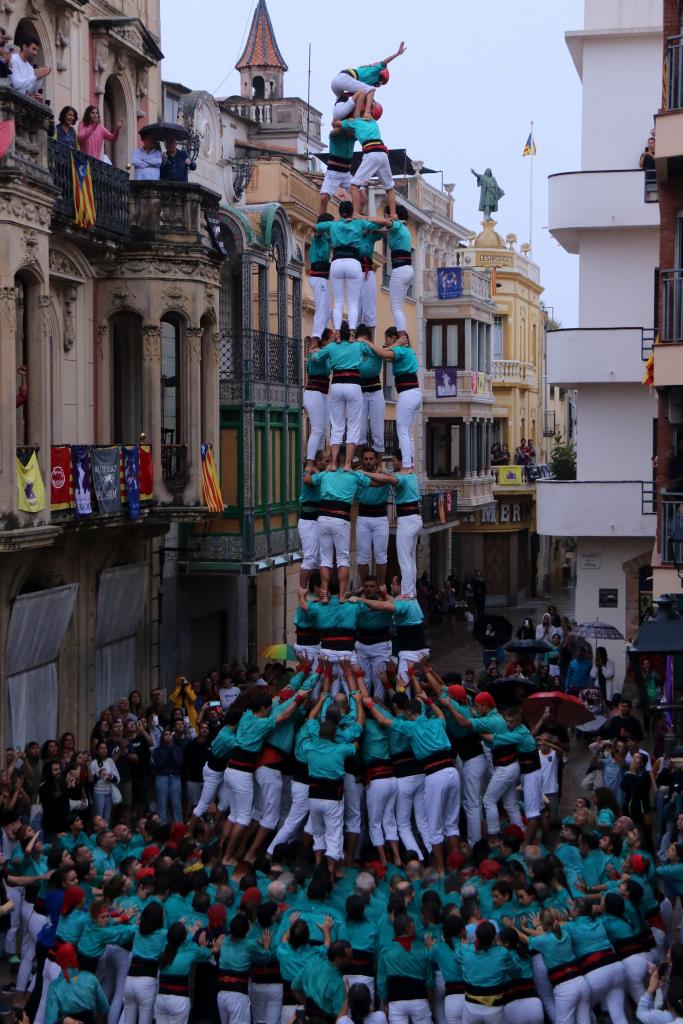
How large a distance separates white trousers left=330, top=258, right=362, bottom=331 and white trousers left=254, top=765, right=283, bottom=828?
5734mm

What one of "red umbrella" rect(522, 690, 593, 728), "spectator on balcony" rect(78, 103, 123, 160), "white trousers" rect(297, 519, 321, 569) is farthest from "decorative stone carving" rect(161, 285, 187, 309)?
"red umbrella" rect(522, 690, 593, 728)

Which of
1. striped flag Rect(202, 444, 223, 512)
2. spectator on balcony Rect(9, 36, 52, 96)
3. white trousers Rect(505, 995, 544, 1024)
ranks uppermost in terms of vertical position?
spectator on balcony Rect(9, 36, 52, 96)

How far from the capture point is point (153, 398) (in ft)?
88.8

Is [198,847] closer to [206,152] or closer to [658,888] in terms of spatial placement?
[658,888]

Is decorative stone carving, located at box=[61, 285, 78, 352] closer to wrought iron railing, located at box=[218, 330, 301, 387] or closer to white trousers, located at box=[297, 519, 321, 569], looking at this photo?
wrought iron railing, located at box=[218, 330, 301, 387]

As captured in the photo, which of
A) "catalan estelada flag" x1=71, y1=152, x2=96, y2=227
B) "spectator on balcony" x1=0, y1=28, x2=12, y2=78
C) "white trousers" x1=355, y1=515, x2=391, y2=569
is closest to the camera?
"white trousers" x1=355, y1=515, x2=391, y2=569

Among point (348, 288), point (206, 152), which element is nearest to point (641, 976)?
point (348, 288)

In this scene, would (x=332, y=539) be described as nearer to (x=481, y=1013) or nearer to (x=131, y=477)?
(x=131, y=477)

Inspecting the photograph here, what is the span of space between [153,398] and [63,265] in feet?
9.12

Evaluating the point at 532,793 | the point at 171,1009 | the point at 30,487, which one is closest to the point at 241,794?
the point at 532,793

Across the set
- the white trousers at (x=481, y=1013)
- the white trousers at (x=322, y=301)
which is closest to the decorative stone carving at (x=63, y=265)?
the white trousers at (x=322, y=301)

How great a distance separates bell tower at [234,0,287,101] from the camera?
5194 centimetres

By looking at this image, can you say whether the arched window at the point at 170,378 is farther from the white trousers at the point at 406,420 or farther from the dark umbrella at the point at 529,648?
the white trousers at the point at 406,420

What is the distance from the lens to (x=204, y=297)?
27.9m
